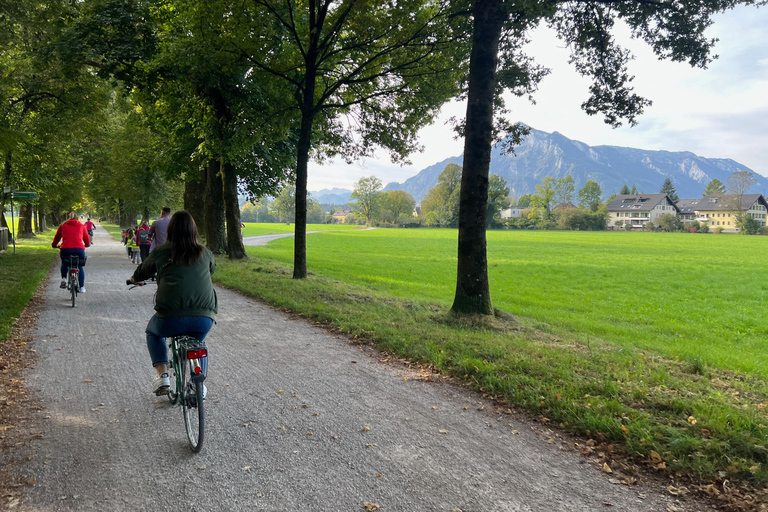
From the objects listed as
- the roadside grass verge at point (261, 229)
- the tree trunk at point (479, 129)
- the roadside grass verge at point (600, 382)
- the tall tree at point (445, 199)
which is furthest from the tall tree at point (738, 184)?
the roadside grass verge at point (600, 382)

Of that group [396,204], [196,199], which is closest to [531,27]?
[196,199]

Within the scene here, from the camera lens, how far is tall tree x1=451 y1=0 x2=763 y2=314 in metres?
8.33

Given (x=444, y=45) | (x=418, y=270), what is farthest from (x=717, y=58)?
(x=418, y=270)

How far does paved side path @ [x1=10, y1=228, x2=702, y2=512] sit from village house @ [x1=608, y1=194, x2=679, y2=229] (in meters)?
140

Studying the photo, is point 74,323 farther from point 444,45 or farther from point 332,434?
point 444,45

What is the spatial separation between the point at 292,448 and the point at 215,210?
61.6 feet

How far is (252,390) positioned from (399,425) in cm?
188

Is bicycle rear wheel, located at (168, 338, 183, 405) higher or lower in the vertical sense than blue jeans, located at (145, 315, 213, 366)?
lower

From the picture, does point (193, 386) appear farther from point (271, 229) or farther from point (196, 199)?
point (271, 229)

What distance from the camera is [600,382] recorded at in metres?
5.31

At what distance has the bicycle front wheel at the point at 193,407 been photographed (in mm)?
3656

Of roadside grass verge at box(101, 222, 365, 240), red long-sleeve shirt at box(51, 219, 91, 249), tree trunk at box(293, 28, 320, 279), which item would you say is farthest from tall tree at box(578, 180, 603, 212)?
red long-sleeve shirt at box(51, 219, 91, 249)

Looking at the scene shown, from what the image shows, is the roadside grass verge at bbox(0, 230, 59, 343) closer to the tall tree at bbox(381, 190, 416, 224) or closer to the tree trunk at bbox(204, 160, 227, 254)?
the tree trunk at bbox(204, 160, 227, 254)

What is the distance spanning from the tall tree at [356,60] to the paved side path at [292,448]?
879 cm
